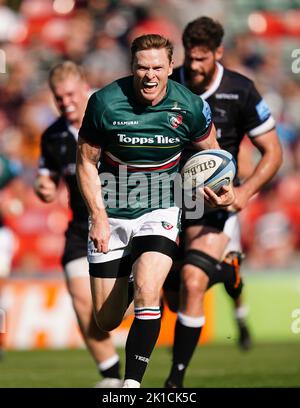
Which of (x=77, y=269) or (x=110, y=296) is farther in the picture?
(x=77, y=269)

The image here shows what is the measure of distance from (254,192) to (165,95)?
1819 mm

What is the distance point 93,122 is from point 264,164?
7.12 feet

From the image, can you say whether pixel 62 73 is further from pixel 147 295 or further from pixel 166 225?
pixel 147 295

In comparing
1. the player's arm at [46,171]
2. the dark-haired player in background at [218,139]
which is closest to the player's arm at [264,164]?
the dark-haired player in background at [218,139]

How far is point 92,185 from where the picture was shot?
716cm

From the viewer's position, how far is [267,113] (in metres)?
8.78

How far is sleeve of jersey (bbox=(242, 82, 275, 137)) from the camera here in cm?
875

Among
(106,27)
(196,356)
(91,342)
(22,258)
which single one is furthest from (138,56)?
(106,27)

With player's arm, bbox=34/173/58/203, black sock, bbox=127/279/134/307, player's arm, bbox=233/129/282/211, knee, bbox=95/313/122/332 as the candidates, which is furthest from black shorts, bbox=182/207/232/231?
knee, bbox=95/313/122/332

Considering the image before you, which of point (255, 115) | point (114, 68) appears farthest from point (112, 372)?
point (114, 68)

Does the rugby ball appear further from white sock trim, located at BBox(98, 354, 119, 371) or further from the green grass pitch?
white sock trim, located at BBox(98, 354, 119, 371)

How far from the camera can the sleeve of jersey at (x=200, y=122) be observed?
23.6ft

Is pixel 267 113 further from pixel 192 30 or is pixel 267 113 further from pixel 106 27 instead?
pixel 106 27

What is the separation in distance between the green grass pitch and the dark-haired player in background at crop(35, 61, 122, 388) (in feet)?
1.18
